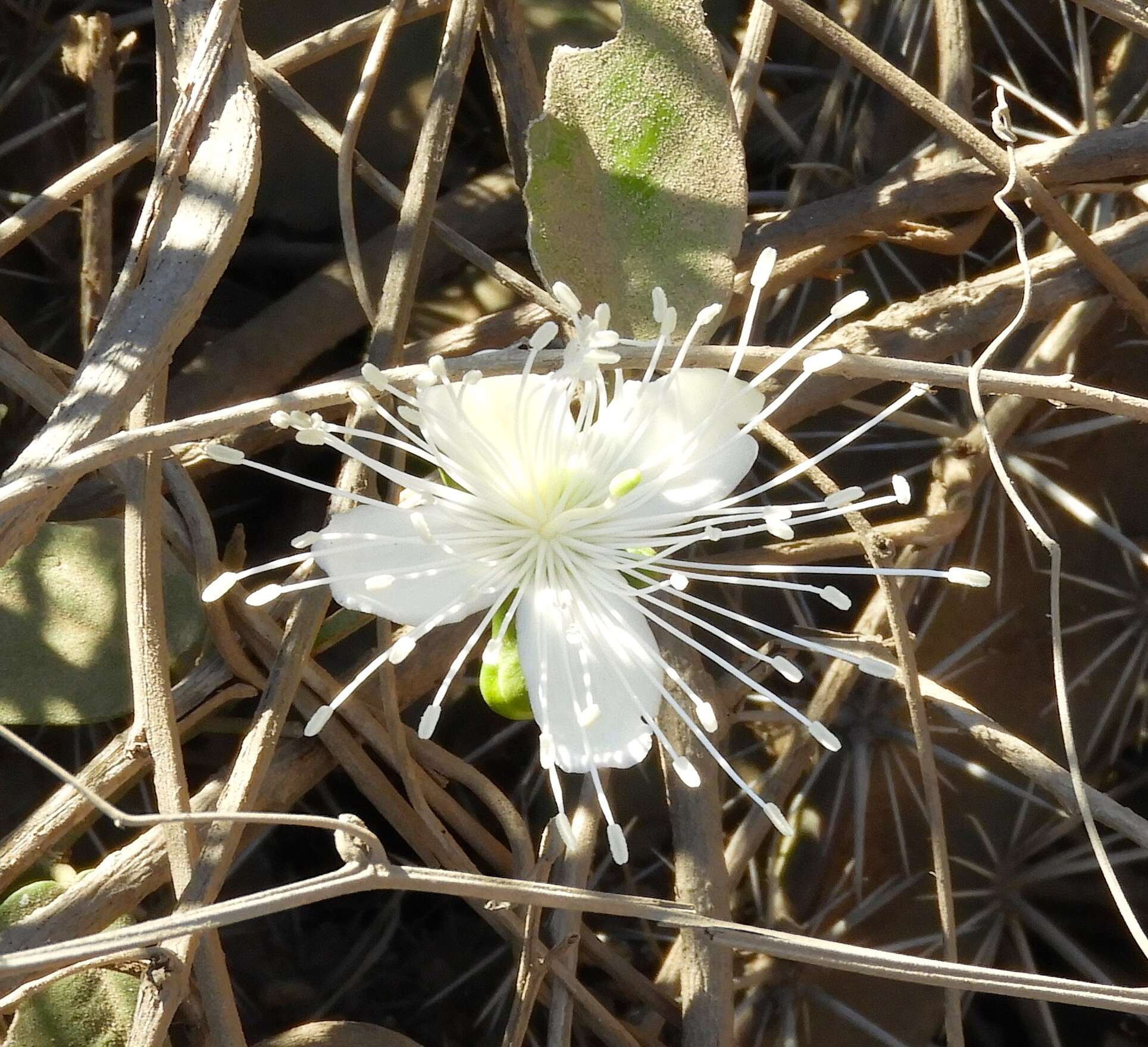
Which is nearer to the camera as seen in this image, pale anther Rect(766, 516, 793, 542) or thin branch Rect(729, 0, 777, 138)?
pale anther Rect(766, 516, 793, 542)

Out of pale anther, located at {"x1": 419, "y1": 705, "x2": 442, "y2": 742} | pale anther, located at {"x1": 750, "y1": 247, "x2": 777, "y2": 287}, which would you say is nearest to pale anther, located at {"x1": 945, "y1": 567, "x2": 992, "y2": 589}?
pale anther, located at {"x1": 750, "y1": 247, "x2": 777, "y2": 287}

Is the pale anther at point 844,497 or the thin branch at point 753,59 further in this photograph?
the thin branch at point 753,59

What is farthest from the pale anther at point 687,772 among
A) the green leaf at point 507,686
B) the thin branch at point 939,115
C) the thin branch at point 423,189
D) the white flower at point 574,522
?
the thin branch at point 939,115

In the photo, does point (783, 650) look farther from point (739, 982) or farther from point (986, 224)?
point (986, 224)

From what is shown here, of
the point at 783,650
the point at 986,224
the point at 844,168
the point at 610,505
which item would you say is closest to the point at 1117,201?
the point at 986,224

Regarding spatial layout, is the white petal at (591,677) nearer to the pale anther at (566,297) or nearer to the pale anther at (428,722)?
the pale anther at (428,722)

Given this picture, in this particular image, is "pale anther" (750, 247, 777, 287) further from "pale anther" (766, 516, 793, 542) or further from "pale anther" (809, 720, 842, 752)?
"pale anther" (809, 720, 842, 752)
